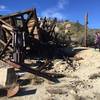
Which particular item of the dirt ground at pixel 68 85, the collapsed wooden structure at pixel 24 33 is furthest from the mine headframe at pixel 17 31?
the dirt ground at pixel 68 85

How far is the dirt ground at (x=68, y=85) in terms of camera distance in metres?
10.5

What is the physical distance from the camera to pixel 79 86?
38.2 feet

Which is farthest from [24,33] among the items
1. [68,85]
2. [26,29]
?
[68,85]

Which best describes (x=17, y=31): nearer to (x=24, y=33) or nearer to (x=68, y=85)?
(x=24, y=33)

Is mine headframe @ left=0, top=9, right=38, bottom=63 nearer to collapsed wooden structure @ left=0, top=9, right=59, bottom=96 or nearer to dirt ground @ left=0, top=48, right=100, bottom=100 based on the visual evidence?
collapsed wooden structure @ left=0, top=9, right=59, bottom=96

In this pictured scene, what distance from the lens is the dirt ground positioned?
10492 mm

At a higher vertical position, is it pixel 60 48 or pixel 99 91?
pixel 60 48

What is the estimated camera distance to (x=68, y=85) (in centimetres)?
1176

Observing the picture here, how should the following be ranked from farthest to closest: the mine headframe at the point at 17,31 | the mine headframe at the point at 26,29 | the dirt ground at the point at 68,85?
the mine headframe at the point at 26,29
the mine headframe at the point at 17,31
the dirt ground at the point at 68,85

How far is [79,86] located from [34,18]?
6.14m

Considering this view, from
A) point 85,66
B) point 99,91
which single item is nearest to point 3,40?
point 85,66

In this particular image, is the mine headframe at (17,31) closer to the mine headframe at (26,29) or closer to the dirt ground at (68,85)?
the mine headframe at (26,29)

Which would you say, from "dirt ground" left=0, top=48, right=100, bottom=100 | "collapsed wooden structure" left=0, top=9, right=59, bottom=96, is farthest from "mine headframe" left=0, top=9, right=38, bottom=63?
"dirt ground" left=0, top=48, right=100, bottom=100

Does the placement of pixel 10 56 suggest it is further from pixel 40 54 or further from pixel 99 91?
pixel 99 91
